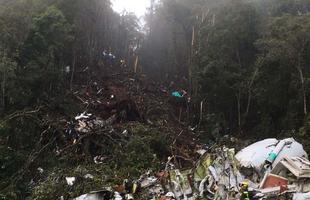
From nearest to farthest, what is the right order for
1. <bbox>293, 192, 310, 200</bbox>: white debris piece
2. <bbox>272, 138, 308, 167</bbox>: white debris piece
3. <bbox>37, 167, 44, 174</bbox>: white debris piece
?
1. <bbox>293, 192, 310, 200</bbox>: white debris piece
2. <bbox>272, 138, 308, 167</bbox>: white debris piece
3. <bbox>37, 167, 44, 174</bbox>: white debris piece

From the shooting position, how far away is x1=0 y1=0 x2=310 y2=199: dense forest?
954cm

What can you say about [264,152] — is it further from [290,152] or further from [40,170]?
[40,170]

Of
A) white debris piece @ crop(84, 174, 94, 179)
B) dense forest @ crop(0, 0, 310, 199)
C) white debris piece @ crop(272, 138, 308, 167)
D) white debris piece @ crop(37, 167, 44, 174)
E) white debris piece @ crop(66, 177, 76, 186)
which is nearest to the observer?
white debris piece @ crop(66, 177, 76, 186)

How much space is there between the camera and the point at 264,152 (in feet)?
30.4

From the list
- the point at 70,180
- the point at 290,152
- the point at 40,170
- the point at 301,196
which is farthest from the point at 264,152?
the point at 40,170

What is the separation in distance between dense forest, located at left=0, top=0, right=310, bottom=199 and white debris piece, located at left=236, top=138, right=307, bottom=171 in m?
1.78

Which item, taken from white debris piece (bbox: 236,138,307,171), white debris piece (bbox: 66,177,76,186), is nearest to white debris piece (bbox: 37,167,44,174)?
white debris piece (bbox: 66,177,76,186)

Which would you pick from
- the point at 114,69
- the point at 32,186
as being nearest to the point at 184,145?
the point at 32,186

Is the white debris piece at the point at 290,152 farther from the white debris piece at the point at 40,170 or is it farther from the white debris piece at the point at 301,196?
the white debris piece at the point at 40,170

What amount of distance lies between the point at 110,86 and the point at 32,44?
4539 millimetres

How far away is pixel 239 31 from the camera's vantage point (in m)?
16.1

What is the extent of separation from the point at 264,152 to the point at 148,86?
13.7m

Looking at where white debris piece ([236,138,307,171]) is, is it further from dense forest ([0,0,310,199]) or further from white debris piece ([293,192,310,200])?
white debris piece ([293,192,310,200])

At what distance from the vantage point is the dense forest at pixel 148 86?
31.3 ft
